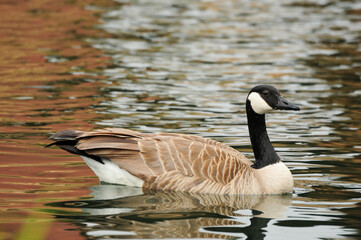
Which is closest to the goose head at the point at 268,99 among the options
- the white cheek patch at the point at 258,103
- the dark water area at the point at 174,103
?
the white cheek patch at the point at 258,103

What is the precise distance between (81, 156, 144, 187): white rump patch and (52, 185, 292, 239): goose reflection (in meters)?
0.11

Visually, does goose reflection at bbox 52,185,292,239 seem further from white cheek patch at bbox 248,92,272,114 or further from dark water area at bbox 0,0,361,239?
white cheek patch at bbox 248,92,272,114

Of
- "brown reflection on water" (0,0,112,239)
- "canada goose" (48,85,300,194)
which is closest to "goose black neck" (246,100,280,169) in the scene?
"canada goose" (48,85,300,194)

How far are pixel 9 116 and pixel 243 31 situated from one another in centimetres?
1609

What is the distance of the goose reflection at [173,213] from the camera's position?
846cm

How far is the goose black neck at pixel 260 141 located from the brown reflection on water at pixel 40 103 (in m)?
2.35

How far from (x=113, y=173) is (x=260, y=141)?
212cm

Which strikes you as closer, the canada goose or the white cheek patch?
the canada goose

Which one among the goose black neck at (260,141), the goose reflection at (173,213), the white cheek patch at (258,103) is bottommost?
the goose reflection at (173,213)

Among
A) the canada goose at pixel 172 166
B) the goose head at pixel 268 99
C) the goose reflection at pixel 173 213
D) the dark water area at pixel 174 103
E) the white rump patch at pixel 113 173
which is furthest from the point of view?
the goose head at pixel 268 99

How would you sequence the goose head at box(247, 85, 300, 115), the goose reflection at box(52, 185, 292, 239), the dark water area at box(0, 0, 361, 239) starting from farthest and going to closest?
the goose head at box(247, 85, 300, 115)
the dark water area at box(0, 0, 361, 239)
the goose reflection at box(52, 185, 292, 239)

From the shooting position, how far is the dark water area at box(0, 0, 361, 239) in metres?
9.04

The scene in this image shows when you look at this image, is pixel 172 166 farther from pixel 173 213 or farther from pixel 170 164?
pixel 173 213

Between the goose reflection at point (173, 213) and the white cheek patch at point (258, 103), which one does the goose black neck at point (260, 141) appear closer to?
the white cheek patch at point (258, 103)
